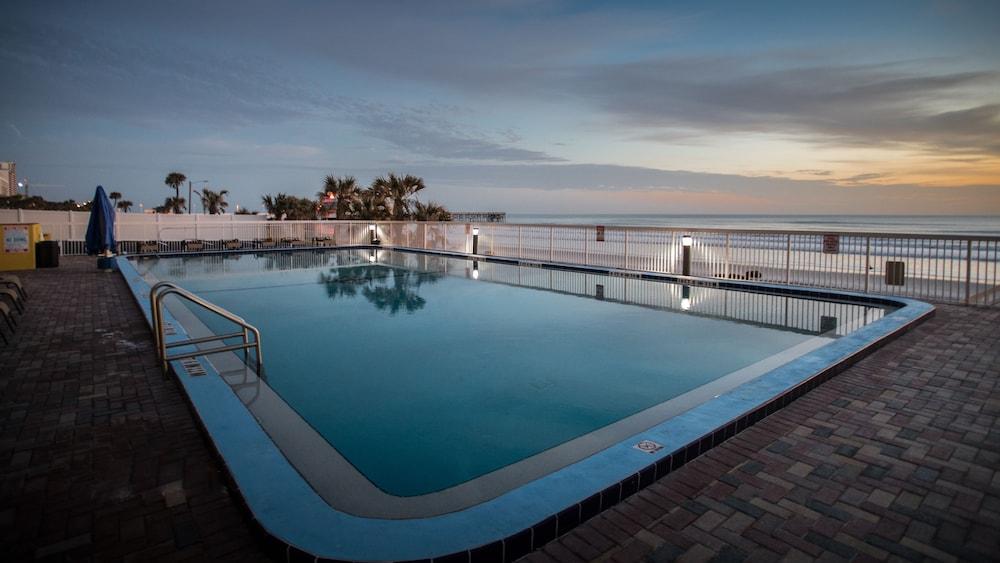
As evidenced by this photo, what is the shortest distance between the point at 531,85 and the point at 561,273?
47.4ft

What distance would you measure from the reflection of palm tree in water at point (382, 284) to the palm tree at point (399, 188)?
13254 millimetres

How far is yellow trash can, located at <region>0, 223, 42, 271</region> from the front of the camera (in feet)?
37.8

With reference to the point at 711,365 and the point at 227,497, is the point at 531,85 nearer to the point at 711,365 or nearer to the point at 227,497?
the point at 711,365

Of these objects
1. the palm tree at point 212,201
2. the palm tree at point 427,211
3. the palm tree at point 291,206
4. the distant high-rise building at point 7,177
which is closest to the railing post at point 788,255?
the palm tree at point 427,211

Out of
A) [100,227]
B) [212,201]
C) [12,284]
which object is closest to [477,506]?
[12,284]

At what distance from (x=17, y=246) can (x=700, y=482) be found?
49.7ft

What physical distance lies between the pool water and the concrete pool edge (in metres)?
0.66

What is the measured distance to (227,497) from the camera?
2.44 m

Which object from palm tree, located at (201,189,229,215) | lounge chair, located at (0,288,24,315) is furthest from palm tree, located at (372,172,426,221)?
palm tree, located at (201,189,229,215)

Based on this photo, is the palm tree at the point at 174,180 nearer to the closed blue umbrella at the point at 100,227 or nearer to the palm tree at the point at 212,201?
the palm tree at the point at 212,201

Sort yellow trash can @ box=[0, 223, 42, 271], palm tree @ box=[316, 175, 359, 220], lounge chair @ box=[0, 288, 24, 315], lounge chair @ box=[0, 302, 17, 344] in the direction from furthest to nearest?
palm tree @ box=[316, 175, 359, 220]
yellow trash can @ box=[0, 223, 42, 271]
lounge chair @ box=[0, 288, 24, 315]
lounge chair @ box=[0, 302, 17, 344]

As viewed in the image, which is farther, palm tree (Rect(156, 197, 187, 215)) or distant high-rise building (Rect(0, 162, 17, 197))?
distant high-rise building (Rect(0, 162, 17, 197))

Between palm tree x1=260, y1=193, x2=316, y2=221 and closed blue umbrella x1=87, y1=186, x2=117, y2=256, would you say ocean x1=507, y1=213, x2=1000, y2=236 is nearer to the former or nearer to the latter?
closed blue umbrella x1=87, y1=186, x2=117, y2=256

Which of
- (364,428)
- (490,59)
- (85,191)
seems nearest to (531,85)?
(490,59)
